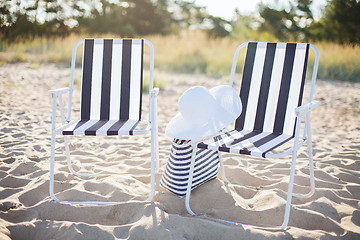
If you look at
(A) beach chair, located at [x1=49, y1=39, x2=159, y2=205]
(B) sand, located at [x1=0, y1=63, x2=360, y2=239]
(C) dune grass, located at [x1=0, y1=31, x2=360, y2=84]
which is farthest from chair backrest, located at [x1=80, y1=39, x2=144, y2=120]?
(C) dune grass, located at [x1=0, y1=31, x2=360, y2=84]

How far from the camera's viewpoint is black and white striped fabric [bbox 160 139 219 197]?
2.30 m

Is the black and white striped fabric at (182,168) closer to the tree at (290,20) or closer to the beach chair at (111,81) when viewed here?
the beach chair at (111,81)

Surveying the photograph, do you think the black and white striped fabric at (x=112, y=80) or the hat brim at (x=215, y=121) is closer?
the hat brim at (x=215, y=121)

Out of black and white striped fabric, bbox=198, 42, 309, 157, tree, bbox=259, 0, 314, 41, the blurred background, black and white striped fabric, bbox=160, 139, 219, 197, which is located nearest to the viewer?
black and white striped fabric, bbox=160, 139, 219, 197

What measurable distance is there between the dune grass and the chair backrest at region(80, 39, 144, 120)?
5.67m

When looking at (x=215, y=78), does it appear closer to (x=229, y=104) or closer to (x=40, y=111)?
(x=40, y=111)

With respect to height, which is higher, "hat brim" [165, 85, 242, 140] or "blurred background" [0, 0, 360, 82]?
"blurred background" [0, 0, 360, 82]

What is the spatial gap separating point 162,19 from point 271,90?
2339cm

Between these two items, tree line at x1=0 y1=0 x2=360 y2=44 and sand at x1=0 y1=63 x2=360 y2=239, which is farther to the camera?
tree line at x1=0 y1=0 x2=360 y2=44

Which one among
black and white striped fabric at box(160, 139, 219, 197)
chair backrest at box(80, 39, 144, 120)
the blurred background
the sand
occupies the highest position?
the blurred background

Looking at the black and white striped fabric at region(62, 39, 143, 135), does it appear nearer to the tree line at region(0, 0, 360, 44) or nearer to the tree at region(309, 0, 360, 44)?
the tree line at region(0, 0, 360, 44)

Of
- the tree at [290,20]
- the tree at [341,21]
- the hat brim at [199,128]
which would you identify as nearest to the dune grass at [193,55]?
the hat brim at [199,128]

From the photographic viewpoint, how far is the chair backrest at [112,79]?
2717 mm

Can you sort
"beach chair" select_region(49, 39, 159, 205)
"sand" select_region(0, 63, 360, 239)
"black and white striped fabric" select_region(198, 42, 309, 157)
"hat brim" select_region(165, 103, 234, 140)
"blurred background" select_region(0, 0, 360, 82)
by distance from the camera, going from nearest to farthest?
1. "sand" select_region(0, 63, 360, 239)
2. "hat brim" select_region(165, 103, 234, 140)
3. "black and white striped fabric" select_region(198, 42, 309, 157)
4. "beach chair" select_region(49, 39, 159, 205)
5. "blurred background" select_region(0, 0, 360, 82)
